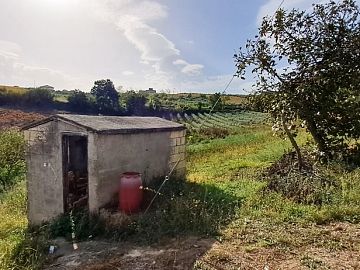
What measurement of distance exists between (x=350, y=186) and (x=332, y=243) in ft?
8.08

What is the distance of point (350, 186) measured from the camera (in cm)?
724

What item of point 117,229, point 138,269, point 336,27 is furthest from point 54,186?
point 336,27

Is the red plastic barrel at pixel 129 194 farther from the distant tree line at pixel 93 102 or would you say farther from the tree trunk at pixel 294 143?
the distant tree line at pixel 93 102

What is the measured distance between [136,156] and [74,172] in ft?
4.94

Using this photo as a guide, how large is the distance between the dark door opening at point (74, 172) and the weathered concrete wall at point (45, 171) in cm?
11

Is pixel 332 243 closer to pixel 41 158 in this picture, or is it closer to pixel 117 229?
pixel 117 229

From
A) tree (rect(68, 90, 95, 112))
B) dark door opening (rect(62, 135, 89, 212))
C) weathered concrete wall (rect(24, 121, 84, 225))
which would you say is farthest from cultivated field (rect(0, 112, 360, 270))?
tree (rect(68, 90, 95, 112))

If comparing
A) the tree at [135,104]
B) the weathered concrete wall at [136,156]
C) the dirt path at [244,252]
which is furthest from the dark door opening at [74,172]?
the tree at [135,104]

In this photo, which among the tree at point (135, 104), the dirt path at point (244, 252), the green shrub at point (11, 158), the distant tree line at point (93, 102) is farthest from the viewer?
the tree at point (135, 104)

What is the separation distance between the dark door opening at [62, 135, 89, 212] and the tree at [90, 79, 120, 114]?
106ft

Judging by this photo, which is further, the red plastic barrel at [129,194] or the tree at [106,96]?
the tree at [106,96]

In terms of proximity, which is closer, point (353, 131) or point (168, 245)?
point (168, 245)

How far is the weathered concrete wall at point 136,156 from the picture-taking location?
705 cm

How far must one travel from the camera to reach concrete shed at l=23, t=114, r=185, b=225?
696cm
